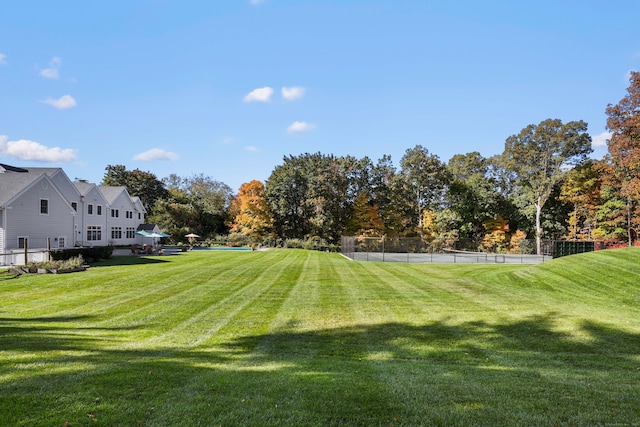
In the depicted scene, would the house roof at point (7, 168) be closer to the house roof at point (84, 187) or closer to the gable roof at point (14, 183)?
the gable roof at point (14, 183)

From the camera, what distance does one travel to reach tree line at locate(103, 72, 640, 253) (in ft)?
143

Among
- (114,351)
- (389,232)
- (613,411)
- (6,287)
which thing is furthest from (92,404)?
(389,232)

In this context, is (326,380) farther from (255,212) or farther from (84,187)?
(255,212)

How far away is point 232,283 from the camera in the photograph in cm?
1443

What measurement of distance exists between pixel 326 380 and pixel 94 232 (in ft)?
124

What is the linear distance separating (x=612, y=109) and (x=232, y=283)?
35.0 metres

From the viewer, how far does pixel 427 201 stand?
172 ft

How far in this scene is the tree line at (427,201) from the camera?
43.6 m

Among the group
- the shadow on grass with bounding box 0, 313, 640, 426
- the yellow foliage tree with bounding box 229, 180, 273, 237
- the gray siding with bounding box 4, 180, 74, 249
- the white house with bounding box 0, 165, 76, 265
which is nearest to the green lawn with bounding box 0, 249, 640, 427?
the shadow on grass with bounding box 0, 313, 640, 426

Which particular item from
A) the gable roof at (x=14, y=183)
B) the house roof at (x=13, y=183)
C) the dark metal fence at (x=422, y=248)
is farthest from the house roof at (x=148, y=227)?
the dark metal fence at (x=422, y=248)

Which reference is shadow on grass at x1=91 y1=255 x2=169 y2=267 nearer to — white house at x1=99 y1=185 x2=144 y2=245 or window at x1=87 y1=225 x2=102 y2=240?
window at x1=87 y1=225 x2=102 y2=240

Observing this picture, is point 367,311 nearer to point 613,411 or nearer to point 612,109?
point 613,411

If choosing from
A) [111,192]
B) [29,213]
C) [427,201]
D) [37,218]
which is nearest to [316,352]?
[29,213]

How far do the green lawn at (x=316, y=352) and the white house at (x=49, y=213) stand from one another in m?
11.7
